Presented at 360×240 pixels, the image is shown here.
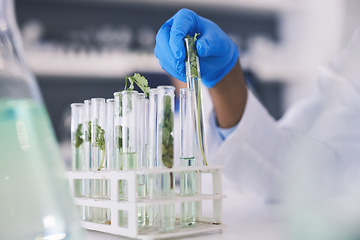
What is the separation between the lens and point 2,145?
421 millimetres

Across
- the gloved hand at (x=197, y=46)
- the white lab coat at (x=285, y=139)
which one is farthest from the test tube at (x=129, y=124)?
the white lab coat at (x=285, y=139)

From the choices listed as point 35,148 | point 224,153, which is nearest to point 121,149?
point 35,148

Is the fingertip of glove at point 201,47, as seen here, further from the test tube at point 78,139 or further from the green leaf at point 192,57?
the test tube at point 78,139

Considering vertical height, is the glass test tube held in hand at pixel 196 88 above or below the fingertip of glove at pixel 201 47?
below

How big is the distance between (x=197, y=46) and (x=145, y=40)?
233 cm

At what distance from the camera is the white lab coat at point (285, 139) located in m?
1.36

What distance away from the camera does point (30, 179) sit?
1.37ft

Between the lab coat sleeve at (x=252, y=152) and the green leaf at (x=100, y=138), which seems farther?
the lab coat sleeve at (x=252, y=152)

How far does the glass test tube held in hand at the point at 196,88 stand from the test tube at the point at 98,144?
205mm

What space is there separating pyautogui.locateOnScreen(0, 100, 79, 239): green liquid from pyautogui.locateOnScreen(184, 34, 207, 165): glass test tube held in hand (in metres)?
0.38

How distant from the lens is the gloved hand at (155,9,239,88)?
3.21ft

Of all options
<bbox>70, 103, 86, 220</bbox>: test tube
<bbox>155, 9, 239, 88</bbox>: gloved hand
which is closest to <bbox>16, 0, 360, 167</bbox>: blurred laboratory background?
<bbox>155, 9, 239, 88</bbox>: gloved hand

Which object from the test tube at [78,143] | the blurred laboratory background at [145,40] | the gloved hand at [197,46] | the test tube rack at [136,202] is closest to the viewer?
the test tube rack at [136,202]

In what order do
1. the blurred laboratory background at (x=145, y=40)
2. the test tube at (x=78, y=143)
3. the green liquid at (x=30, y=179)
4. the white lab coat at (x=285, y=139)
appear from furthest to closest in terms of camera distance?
the blurred laboratory background at (x=145, y=40), the white lab coat at (x=285, y=139), the test tube at (x=78, y=143), the green liquid at (x=30, y=179)
